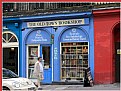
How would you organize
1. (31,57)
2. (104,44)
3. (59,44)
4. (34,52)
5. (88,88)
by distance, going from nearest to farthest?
(88,88) → (104,44) → (59,44) → (34,52) → (31,57)

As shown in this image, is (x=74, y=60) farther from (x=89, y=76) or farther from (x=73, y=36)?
(x=89, y=76)

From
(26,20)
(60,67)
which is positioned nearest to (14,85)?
(60,67)

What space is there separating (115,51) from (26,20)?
18.8 ft

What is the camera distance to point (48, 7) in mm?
19156

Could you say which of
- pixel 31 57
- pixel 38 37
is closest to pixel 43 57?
pixel 31 57

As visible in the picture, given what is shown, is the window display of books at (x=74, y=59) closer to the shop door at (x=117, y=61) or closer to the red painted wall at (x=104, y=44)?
the red painted wall at (x=104, y=44)

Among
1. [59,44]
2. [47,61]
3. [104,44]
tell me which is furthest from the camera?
[47,61]

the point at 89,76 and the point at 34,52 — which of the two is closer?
the point at 89,76

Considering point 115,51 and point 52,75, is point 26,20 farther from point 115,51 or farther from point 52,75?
point 115,51

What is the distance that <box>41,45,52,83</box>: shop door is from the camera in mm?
19172

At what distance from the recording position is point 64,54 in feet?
62.0

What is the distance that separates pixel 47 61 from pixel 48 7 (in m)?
3.22

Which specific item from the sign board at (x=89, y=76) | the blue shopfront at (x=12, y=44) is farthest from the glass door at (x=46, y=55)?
the sign board at (x=89, y=76)

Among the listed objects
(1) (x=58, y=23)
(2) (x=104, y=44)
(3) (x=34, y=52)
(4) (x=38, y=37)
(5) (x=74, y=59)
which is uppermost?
(1) (x=58, y=23)
